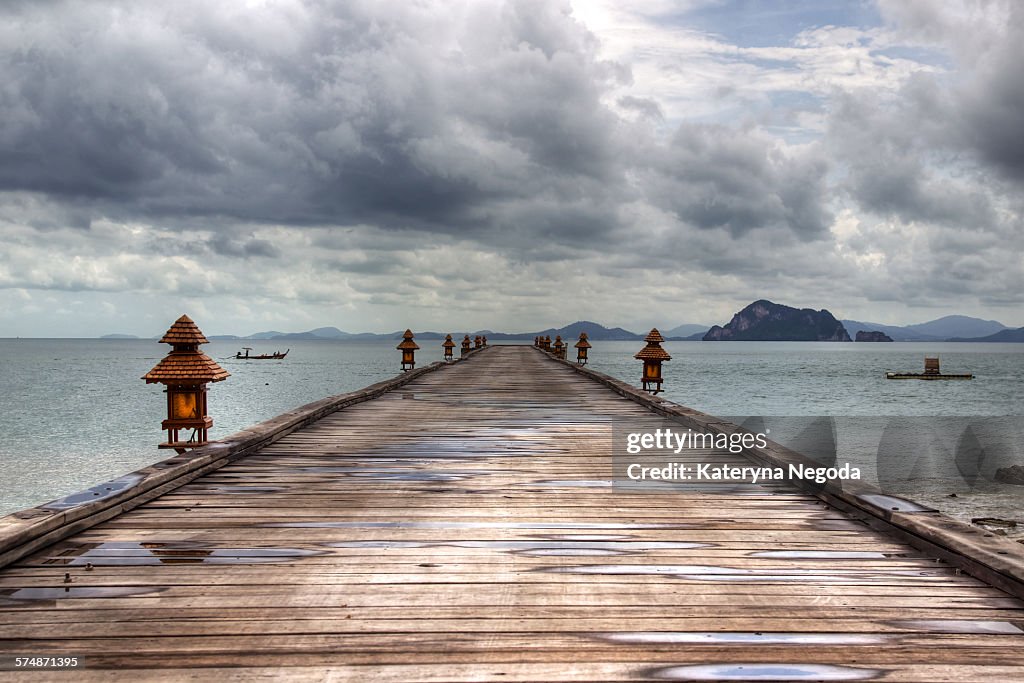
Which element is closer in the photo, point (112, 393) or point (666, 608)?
point (666, 608)

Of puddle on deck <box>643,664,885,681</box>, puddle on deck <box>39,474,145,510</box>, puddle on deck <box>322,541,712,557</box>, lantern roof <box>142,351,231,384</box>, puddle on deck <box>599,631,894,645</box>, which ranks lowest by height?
puddle on deck <box>643,664,885,681</box>

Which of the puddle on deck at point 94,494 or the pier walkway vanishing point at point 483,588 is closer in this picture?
the pier walkway vanishing point at point 483,588

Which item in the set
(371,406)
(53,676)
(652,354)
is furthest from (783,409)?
(53,676)

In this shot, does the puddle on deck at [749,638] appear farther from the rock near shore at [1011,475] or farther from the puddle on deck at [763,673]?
the rock near shore at [1011,475]

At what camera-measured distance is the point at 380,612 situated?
116 inches

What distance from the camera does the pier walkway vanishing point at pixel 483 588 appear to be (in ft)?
8.39

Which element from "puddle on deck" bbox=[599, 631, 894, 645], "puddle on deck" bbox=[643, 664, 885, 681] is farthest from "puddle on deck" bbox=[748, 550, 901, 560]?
"puddle on deck" bbox=[643, 664, 885, 681]

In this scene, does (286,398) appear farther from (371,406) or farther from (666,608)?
(666,608)

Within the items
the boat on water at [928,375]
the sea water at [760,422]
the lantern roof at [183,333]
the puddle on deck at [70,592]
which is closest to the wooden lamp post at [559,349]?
the sea water at [760,422]

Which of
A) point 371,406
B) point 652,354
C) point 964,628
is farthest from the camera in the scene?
point 652,354

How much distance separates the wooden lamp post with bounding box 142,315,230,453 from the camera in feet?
27.2

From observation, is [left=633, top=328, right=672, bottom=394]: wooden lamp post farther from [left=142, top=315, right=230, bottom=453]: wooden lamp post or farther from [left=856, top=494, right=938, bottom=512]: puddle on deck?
[left=856, top=494, right=938, bottom=512]: puddle on deck

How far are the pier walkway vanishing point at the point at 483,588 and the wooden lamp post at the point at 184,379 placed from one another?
10.2 ft

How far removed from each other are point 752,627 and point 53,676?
263 cm
